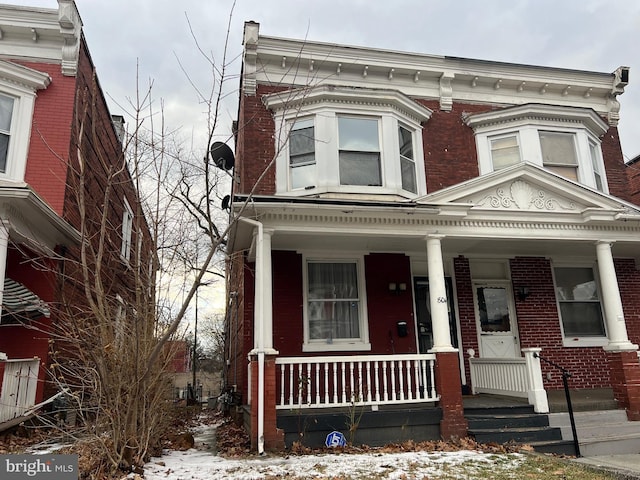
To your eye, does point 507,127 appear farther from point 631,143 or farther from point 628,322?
point 628,322

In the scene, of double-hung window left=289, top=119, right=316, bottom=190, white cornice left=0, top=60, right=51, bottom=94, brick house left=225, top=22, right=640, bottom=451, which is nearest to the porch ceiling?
brick house left=225, top=22, right=640, bottom=451

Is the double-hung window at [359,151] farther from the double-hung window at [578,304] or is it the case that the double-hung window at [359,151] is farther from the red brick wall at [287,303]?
the double-hung window at [578,304]

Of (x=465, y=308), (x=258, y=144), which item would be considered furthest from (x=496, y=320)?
(x=258, y=144)

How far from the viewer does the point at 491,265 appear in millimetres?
10469

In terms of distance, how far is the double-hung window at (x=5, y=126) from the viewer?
28.7ft

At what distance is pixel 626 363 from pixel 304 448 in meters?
5.66

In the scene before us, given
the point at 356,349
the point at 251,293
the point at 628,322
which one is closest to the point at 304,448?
the point at 356,349

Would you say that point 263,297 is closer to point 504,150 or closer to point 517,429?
point 517,429

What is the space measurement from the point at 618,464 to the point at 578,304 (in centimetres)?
504

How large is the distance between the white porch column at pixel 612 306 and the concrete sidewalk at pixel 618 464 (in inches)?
79.3

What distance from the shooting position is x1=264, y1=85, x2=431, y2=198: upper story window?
9695 millimetres

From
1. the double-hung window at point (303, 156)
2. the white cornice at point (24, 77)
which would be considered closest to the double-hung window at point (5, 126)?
the white cornice at point (24, 77)

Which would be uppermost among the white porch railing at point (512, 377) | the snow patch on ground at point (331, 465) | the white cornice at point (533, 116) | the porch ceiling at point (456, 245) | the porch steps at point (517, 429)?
the white cornice at point (533, 116)

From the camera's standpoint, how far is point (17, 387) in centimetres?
714
